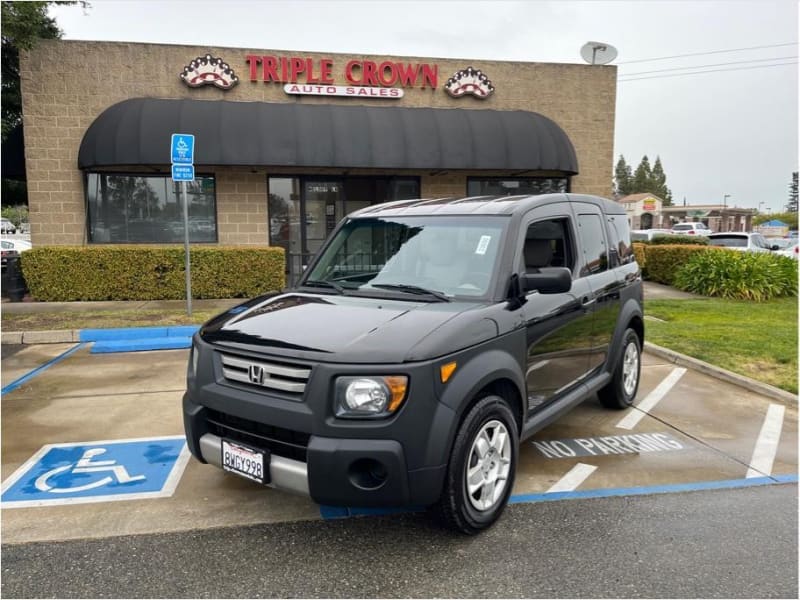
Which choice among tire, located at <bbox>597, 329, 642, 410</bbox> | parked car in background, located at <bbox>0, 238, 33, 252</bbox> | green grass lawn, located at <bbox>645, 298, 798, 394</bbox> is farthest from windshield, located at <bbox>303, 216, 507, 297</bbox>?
parked car in background, located at <bbox>0, 238, 33, 252</bbox>

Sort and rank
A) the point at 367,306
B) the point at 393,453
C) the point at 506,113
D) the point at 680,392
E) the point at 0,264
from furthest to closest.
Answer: the point at 506,113 < the point at 0,264 < the point at 680,392 < the point at 367,306 < the point at 393,453

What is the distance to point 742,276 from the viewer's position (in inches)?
539

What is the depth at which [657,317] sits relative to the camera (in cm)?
1095

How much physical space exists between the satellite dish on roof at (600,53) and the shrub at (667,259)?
5.13 metres

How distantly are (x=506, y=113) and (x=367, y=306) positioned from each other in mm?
11510

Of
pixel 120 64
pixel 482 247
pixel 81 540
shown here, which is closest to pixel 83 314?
pixel 120 64

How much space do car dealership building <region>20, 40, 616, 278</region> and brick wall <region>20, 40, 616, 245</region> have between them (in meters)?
0.03

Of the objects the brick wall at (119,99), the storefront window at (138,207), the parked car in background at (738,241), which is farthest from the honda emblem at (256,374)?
the parked car in background at (738,241)

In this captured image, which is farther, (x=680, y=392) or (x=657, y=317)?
(x=657, y=317)

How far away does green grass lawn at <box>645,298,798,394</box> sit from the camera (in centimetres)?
728

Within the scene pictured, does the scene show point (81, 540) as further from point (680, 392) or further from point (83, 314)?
point (83, 314)

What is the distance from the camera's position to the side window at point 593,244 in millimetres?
4875

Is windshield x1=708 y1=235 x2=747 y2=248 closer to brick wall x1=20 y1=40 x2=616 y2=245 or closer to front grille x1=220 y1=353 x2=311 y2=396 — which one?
brick wall x1=20 y1=40 x2=616 y2=245

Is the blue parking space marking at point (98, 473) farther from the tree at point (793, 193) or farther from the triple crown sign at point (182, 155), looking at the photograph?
the tree at point (793, 193)
